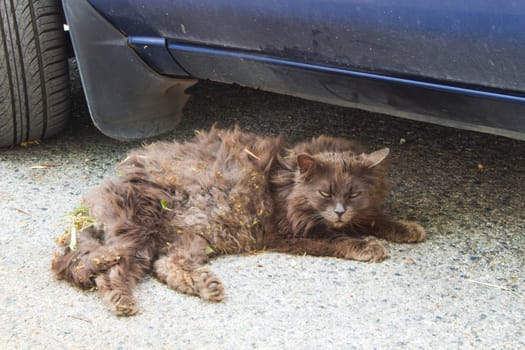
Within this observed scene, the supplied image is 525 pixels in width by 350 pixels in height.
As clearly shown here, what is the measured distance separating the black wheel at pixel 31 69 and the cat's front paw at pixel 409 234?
7.70ft

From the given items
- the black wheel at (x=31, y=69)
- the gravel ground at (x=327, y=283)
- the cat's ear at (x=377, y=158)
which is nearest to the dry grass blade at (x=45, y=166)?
the gravel ground at (x=327, y=283)

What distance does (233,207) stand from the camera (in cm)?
359

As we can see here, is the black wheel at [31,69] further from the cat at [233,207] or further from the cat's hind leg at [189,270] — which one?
the cat's hind leg at [189,270]

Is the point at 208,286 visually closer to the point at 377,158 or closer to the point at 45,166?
the point at 377,158

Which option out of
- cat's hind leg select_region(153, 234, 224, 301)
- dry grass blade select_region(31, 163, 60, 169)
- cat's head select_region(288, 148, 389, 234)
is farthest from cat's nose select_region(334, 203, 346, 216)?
dry grass blade select_region(31, 163, 60, 169)

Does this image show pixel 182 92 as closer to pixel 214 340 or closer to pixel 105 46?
pixel 105 46

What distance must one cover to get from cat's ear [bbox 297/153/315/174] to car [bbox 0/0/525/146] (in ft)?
1.20

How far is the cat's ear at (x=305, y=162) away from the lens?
3537mm

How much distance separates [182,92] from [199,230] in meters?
1.34

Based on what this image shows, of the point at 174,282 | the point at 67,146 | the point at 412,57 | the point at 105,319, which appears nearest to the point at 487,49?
the point at 412,57

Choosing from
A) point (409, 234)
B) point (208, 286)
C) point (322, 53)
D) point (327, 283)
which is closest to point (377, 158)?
point (409, 234)

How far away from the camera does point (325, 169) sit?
142 inches

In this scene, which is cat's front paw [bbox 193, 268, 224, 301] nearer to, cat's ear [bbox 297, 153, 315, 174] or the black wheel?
cat's ear [bbox 297, 153, 315, 174]

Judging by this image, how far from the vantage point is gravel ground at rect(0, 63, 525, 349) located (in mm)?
2898
